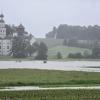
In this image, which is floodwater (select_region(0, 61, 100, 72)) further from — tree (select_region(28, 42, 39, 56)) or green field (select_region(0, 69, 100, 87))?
tree (select_region(28, 42, 39, 56))

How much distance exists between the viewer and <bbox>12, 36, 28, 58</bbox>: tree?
182m

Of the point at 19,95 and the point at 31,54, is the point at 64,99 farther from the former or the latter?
the point at 31,54

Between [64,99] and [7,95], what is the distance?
14.0ft

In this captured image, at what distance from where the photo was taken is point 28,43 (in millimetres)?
191750

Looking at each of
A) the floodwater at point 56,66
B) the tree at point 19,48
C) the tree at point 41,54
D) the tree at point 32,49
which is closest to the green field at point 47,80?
the floodwater at point 56,66

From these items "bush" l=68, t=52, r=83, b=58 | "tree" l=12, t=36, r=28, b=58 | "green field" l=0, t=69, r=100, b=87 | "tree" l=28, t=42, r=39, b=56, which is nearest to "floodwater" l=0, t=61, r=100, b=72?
"green field" l=0, t=69, r=100, b=87

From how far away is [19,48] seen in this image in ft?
602

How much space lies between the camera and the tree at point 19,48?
7158 inches

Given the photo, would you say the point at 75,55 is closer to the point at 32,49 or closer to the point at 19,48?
the point at 32,49

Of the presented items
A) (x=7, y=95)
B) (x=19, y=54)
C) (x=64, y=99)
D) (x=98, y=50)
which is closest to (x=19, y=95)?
(x=7, y=95)

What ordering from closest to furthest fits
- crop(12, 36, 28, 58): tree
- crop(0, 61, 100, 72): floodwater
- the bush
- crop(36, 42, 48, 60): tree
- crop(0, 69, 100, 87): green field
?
crop(0, 69, 100, 87): green field
crop(0, 61, 100, 72): floodwater
crop(36, 42, 48, 60): tree
crop(12, 36, 28, 58): tree
the bush

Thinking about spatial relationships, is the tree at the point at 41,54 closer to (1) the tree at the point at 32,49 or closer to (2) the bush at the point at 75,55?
(1) the tree at the point at 32,49

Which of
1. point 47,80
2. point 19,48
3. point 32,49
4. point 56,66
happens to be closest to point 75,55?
point 32,49

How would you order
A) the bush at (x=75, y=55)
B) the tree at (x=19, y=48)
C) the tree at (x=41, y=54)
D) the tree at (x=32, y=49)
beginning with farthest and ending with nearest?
1. the bush at (x=75, y=55)
2. the tree at (x=32, y=49)
3. the tree at (x=19, y=48)
4. the tree at (x=41, y=54)
